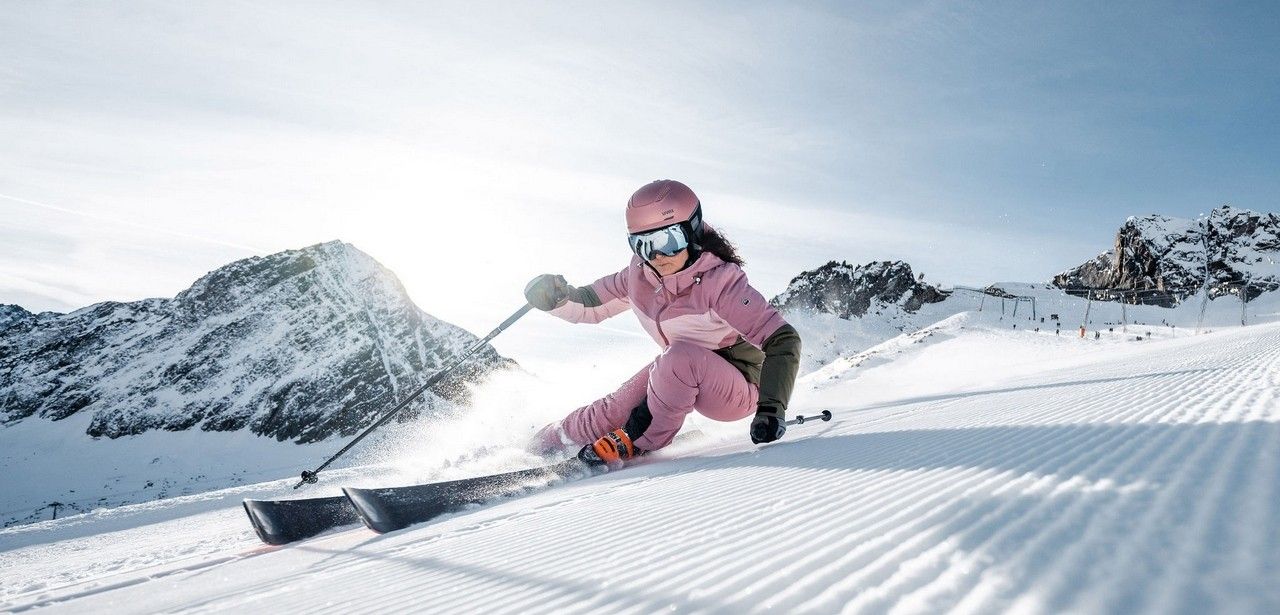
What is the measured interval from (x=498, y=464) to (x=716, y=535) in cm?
323

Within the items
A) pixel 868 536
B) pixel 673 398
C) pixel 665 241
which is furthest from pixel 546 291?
pixel 868 536

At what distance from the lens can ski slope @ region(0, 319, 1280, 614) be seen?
93cm

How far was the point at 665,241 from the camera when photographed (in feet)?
14.5

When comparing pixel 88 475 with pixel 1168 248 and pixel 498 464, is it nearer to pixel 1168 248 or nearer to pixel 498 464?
pixel 498 464

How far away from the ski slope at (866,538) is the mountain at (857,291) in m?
50.2

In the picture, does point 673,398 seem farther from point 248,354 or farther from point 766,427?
point 248,354

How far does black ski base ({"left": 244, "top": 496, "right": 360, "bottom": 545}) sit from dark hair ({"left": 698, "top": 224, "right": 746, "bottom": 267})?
2860 mm

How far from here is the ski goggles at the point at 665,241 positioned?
4.41 m

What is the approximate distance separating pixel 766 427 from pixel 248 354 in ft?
395

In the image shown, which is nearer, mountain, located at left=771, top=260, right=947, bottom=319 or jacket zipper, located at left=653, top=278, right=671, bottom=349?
jacket zipper, located at left=653, top=278, right=671, bottom=349

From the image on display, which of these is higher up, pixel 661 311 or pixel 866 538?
pixel 661 311

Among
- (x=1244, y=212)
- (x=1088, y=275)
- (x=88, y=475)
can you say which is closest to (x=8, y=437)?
(x=88, y=475)

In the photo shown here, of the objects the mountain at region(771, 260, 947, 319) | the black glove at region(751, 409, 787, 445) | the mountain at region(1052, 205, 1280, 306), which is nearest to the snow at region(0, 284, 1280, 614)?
the black glove at region(751, 409, 787, 445)

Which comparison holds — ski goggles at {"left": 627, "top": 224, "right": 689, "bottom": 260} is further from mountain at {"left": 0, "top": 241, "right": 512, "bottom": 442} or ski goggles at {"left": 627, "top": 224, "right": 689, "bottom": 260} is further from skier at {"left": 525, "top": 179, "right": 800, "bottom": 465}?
mountain at {"left": 0, "top": 241, "right": 512, "bottom": 442}
